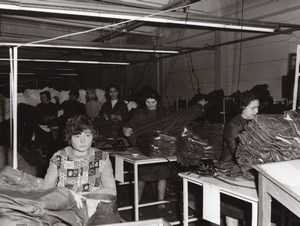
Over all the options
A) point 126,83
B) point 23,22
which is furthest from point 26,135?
point 126,83

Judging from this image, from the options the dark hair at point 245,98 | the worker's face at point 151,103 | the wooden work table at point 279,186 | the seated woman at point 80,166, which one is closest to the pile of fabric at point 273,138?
the wooden work table at point 279,186

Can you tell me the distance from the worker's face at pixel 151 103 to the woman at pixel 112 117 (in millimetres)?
695

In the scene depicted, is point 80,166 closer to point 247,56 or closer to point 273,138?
point 273,138

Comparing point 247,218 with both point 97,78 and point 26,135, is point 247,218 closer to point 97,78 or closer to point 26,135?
point 26,135

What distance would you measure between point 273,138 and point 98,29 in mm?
5672

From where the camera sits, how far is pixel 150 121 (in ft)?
13.1

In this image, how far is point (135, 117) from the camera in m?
4.36

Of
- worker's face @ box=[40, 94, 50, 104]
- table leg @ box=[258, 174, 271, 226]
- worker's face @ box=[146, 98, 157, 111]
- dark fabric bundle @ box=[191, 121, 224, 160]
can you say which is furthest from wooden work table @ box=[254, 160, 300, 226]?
worker's face @ box=[40, 94, 50, 104]

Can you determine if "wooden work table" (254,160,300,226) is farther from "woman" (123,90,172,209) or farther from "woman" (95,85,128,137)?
"woman" (95,85,128,137)

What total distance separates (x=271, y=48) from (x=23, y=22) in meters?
6.52

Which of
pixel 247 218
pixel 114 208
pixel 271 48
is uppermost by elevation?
pixel 271 48

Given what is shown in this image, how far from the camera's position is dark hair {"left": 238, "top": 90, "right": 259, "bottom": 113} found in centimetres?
303

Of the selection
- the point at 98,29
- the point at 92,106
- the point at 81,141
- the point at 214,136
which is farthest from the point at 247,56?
the point at 81,141

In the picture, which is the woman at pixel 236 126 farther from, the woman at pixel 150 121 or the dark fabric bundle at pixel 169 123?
the woman at pixel 150 121
